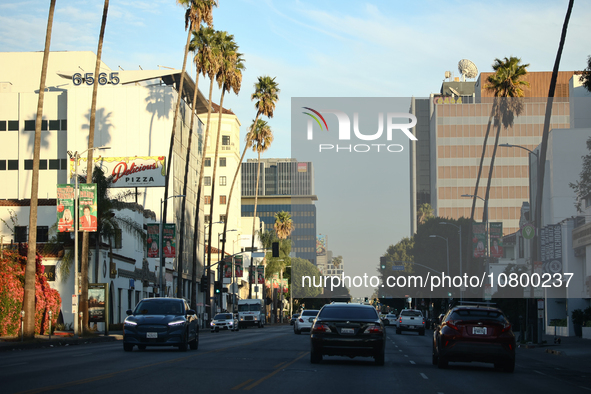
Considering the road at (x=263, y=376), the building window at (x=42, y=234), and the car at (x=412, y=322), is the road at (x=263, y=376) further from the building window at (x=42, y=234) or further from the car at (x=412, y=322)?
the building window at (x=42, y=234)

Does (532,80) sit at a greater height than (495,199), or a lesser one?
greater

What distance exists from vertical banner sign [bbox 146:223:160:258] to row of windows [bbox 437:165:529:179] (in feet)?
261

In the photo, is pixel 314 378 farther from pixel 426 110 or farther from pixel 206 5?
pixel 426 110

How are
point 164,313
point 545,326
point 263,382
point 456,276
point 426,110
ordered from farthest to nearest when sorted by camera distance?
1. point 426,110
2. point 456,276
3. point 545,326
4. point 164,313
5. point 263,382

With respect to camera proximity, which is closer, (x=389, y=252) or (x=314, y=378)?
(x=314, y=378)

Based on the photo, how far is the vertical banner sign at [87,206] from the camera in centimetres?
3528

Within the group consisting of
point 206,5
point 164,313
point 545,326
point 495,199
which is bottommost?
point 545,326

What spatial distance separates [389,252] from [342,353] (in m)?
100

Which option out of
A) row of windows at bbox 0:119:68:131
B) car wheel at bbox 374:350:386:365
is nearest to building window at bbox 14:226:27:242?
row of windows at bbox 0:119:68:131

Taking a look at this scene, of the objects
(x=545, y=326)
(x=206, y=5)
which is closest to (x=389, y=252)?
(x=545, y=326)

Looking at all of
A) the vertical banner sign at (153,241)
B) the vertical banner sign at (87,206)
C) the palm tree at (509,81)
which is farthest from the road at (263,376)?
the palm tree at (509,81)

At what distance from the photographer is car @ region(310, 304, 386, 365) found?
1858cm

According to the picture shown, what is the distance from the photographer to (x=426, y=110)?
18738 cm

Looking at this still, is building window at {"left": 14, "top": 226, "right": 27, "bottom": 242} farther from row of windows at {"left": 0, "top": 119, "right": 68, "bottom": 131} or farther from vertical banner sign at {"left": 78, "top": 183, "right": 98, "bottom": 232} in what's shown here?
row of windows at {"left": 0, "top": 119, "right": 68, "bottom": 131}
